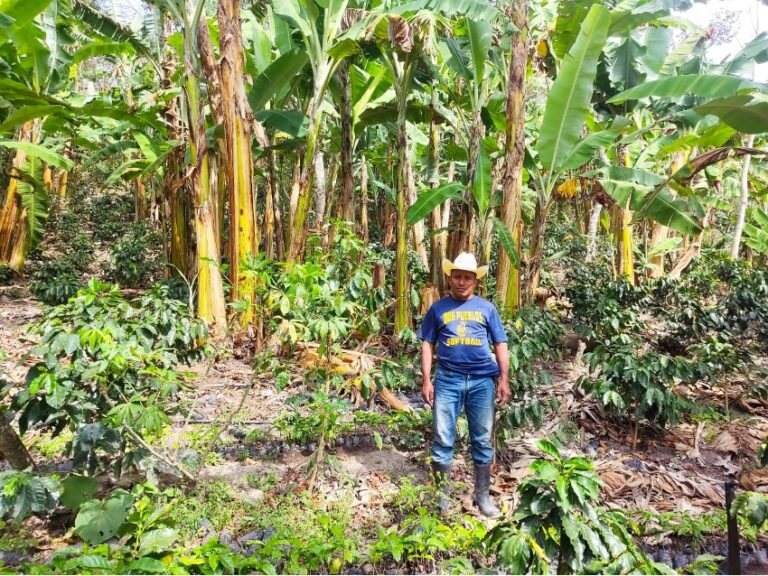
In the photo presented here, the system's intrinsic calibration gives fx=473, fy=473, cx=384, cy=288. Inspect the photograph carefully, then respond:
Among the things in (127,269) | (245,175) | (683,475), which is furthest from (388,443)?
(127,269)

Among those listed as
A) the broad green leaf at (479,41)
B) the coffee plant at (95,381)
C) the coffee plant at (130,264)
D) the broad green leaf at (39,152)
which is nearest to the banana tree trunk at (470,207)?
the broad green leaf at (479,41)

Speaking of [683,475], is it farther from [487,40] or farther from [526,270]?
[487,40]

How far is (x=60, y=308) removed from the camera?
2.44 metres

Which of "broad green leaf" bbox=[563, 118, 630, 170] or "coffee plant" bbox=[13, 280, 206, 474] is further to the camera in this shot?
"broad green leaf" bbox=[563, 118, 630, 170]

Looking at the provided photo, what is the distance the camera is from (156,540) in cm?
159

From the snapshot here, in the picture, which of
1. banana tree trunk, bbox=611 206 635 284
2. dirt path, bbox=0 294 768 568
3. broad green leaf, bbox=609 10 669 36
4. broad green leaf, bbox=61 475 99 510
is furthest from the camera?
banana tree trunk, bbox=611 206 635 284

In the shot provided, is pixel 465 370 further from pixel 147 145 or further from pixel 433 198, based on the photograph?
pixel 147 145

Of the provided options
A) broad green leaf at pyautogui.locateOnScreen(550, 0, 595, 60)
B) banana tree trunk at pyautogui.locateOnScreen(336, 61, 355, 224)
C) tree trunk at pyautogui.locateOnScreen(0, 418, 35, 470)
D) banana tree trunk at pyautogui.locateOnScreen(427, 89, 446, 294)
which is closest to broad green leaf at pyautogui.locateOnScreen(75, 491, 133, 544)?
tree trunk at pyautogui.locateOnScreen(0, 418, 35, 470)

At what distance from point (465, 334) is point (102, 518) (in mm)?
2154

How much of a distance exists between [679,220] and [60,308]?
617 centimetres

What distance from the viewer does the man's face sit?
3100 millimetres

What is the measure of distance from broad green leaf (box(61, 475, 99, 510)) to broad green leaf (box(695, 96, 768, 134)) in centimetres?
537

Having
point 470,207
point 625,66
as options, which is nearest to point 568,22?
point 625,66

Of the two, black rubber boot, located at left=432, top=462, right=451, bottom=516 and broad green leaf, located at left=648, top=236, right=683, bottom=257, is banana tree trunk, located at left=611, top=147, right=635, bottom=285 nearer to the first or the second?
broad green leaf, located at left=648, top=236, right=683, bottom=257
